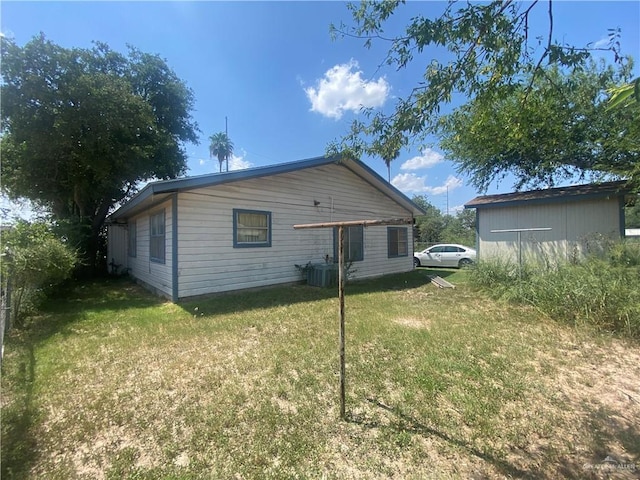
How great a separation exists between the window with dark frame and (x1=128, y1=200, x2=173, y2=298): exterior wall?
6.4 inches

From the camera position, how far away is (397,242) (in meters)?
12.9

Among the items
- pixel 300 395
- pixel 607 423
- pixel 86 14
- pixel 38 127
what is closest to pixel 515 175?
pixel 607 423

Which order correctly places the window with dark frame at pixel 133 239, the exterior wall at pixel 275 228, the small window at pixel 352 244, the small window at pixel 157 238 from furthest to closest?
1. the window with dark frame at pixel 133 239
2. the small window at pixel 352 244
3. the small window at pixel 157 238
4. the exterior wall at pixel 275 228

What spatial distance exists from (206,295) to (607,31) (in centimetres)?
786

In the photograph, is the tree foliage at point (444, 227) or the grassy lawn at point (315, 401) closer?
the grassy lawn at point (315, 401)

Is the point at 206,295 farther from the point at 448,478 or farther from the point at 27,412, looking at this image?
the point at 448,478

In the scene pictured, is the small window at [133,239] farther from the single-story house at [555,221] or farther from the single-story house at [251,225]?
the single-story house at [555,221]

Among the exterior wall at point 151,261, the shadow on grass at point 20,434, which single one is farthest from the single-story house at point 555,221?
the shadow on grass at point 20,434

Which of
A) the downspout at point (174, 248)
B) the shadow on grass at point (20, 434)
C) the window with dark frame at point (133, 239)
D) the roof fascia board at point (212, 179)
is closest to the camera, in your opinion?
the shadow on grass at point (20, 434)

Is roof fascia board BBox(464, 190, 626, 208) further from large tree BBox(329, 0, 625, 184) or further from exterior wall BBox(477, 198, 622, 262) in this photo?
large tree BBox(329, 0, 625, 184)

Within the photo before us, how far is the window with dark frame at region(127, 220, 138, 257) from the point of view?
35.5ft

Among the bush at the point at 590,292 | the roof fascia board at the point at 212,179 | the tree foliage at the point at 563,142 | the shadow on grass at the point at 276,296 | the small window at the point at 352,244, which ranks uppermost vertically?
the tree foliage at the point at 563,142

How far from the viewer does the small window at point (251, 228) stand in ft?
26.2

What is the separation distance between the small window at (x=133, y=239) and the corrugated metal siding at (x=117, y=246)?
1248 millimetres
